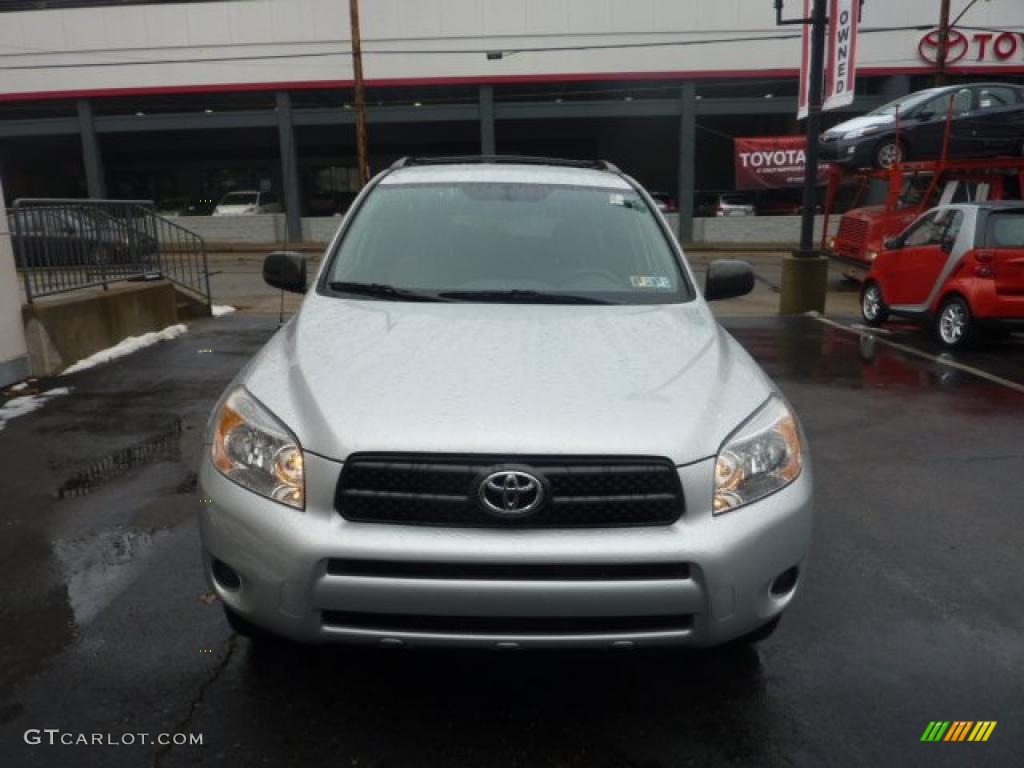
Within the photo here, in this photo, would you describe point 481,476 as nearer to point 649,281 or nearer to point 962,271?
point 649,281

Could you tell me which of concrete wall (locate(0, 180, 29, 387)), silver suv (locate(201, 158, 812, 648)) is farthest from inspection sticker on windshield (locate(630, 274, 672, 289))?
concrete wall (locate(0, 180, 29, 387))

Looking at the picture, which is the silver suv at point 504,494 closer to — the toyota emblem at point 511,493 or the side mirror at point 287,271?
the toyota emblem at point 511,493

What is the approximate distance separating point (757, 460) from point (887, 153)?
55.2 ft

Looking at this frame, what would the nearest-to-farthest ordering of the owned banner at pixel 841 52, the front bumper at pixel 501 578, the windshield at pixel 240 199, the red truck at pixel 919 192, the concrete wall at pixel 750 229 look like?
the front bumper at pixel 501 578, the owned banner at pixel 841 52, the red truck at pixel 919 192, the concrete wall at pixel 750 229, the windshield at pixel 240 199

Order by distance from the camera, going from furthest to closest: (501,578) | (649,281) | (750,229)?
(750,229) < (649,281) < (501,578)

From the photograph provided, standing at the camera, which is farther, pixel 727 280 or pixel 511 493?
pixel 727 280

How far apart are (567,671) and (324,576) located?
103 centimetres

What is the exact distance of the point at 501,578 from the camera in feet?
7.64

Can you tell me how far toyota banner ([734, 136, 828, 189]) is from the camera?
27469 millimetres

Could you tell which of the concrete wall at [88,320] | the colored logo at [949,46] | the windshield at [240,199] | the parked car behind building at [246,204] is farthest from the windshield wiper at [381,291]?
the windshield at [240,199]

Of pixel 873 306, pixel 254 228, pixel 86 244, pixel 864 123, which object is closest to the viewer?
pixel 86 244

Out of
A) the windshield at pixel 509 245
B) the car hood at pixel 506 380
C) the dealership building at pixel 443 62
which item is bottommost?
the car hood at pixel 506 380

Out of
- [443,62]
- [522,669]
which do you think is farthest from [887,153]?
[522,669]

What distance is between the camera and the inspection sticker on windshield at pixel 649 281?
378 centimetres
